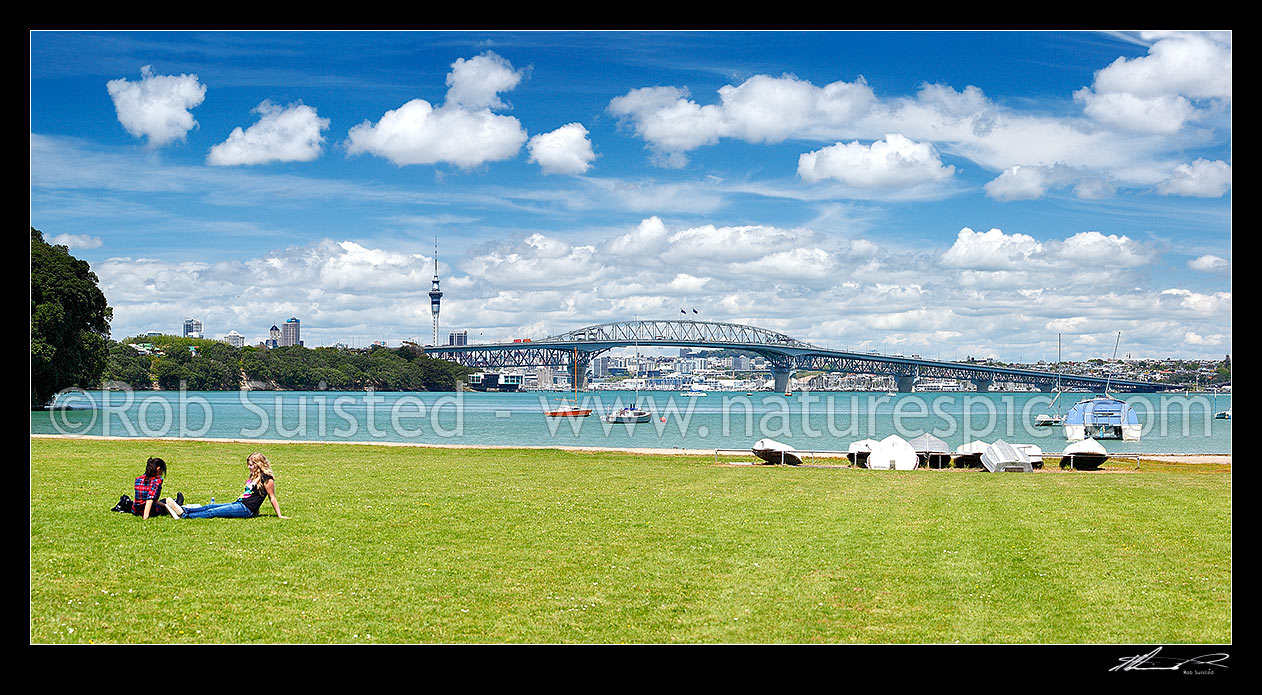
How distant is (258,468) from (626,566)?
5299mm

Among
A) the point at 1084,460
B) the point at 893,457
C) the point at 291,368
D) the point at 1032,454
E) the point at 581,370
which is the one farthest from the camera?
the point at 291,368

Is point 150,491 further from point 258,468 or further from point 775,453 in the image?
point 775,453

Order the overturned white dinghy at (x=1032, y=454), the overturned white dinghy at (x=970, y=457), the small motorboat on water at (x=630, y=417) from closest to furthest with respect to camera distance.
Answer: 1. the overturned white dinghy at (x=970, y=457)
2. the overturned white dinghy at (x=1032, y=454)
3. the small motorboat on water at (x=630, y=417)

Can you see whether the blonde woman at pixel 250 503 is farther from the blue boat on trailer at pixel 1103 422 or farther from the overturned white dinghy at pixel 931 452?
the blue boat on trailer at pixel 1103 422

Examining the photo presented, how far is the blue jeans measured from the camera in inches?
496

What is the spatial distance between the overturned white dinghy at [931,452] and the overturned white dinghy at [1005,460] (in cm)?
111

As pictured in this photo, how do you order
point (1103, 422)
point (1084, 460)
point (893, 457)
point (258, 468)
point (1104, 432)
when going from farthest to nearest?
point (1104, 432) < point (1103, 422) < point (1084, 460) < point (893, 457) < point (258, 468)

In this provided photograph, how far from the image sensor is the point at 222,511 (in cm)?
1272

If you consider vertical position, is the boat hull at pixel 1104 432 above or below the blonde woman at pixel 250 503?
below
